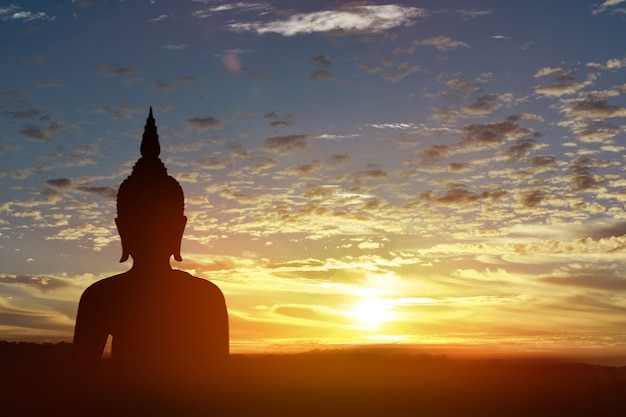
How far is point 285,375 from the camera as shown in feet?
83.0

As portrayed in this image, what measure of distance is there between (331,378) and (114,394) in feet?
21.6

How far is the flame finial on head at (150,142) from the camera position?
2825cm

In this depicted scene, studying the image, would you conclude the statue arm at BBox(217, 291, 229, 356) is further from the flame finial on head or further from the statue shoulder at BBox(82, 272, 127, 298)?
the flame finial on head

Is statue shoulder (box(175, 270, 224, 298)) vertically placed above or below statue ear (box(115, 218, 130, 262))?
below

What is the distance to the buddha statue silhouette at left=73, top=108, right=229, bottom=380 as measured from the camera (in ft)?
86.2

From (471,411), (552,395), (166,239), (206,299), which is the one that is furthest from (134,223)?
(552,395)

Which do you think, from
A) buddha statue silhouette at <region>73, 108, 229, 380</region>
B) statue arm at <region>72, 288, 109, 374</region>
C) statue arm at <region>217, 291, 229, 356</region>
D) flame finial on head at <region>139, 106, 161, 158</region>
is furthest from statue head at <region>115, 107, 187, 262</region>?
statue arm at <region>217, 291, 229, 356</region>

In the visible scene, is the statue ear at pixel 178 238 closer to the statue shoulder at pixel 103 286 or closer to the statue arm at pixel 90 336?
the statue shoulder at pixel 103 286

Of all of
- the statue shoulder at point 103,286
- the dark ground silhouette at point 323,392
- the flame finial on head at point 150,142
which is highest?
the flame finial on head at point 150,142

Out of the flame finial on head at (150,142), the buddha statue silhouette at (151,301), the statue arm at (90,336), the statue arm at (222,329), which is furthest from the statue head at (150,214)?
the statue arm at (222,329)

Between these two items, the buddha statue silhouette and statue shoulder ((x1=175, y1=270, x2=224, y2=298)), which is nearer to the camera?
the buddha statue silhouette

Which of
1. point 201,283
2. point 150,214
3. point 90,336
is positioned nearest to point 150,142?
point 150,214

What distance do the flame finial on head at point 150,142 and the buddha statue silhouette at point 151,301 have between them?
1.4 inches

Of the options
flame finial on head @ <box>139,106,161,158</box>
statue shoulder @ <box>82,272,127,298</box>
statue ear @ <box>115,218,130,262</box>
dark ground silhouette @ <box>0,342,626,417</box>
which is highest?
flame finial on head @ <box>139,106,161,158</box>
